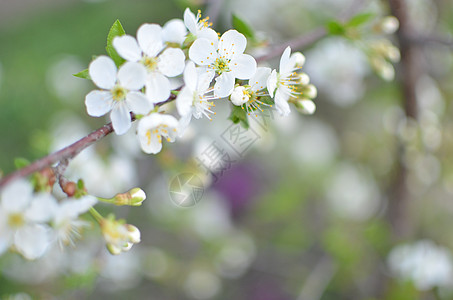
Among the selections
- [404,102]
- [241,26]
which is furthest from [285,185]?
[241,26]

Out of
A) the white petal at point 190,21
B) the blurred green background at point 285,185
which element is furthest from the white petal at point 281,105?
the blurred green background at point 285,185

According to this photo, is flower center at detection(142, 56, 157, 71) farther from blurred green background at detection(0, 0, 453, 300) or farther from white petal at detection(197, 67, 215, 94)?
blurred green background at detection(0, 0, 453, 300)

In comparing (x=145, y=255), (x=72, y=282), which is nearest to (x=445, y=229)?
(x=145, y=255)

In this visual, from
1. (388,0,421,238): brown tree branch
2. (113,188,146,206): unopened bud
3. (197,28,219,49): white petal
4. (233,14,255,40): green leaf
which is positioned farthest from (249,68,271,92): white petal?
(388,0,421,238): brown tree branch

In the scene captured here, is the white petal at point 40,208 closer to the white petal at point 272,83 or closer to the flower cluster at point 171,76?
the flower cluster at point 171,76

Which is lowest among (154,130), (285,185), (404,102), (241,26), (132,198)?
(132,198)

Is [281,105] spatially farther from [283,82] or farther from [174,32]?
[174,32]
